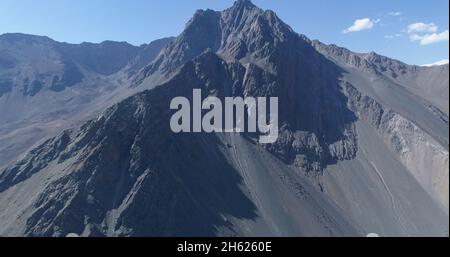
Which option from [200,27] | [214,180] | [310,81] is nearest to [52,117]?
[200,27]

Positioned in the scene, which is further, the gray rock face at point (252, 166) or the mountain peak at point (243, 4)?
the mountain peak at point (243, 4)

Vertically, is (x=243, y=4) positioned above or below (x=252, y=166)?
above

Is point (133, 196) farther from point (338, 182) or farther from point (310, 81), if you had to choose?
point (310, 81)

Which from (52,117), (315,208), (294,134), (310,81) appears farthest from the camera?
(52,117)

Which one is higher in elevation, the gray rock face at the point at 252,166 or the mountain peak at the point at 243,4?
the mountain peak at the point at 243,4

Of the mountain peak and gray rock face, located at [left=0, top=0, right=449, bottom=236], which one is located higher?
the mountain peak

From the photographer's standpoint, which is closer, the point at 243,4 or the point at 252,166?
the point at 252,166

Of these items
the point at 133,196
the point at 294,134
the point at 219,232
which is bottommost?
the point at 219,232

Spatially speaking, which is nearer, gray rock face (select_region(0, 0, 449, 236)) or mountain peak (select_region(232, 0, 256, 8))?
gray rock face (select_region(0, 0, 449, 236))
